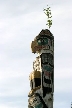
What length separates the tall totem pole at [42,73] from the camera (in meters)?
54.7

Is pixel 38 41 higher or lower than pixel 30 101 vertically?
higher

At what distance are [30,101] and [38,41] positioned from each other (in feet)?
33.5

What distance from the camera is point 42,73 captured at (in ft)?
182

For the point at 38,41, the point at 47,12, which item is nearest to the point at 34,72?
the point at 38,41

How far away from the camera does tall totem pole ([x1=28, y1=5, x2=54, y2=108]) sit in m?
54.7

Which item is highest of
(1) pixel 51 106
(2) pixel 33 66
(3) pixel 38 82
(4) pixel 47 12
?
(4) pixel 47 12

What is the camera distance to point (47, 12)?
60.1 m

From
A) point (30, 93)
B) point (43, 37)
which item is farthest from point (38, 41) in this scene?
point (30, 93)

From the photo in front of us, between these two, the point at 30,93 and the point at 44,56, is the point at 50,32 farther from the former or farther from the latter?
the point at 30,93

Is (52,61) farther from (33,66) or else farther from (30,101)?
(30,101)

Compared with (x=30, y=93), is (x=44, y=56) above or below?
above

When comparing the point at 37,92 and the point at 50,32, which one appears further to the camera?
the point at 50,32

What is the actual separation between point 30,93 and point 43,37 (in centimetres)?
977

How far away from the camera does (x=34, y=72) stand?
2210 inches
